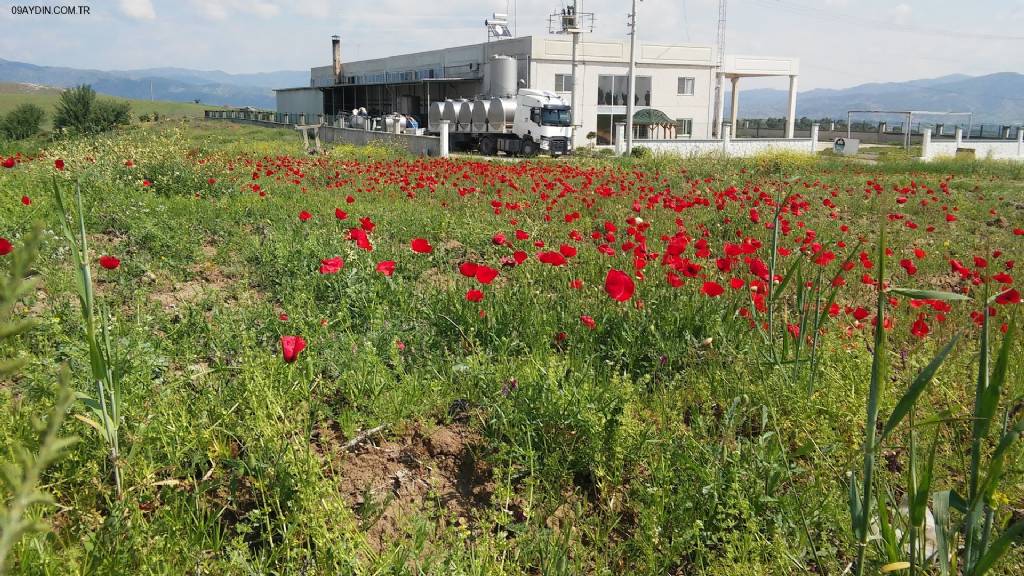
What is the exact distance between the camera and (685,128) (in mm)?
46312

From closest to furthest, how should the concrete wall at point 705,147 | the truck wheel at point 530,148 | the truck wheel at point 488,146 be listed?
the concrete wall at point 705,147 < the truck wheel at point 530,148 < the truck wheel at point 488,146

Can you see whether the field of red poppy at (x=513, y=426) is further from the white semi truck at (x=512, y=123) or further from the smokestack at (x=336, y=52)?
the smokestack at (x=336, y=52)

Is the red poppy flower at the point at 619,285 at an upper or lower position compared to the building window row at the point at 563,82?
lower

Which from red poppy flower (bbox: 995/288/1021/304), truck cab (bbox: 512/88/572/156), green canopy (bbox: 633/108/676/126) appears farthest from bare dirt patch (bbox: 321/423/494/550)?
green canopy (bbox: 633/108/676/126)

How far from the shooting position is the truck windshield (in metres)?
32.2

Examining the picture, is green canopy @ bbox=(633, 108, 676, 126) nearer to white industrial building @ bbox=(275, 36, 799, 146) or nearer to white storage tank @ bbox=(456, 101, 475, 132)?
white industrial building @ bbox=(275, 36, 799, 146)

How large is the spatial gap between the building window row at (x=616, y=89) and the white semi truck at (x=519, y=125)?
10.2m

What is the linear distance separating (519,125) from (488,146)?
7.04 feet

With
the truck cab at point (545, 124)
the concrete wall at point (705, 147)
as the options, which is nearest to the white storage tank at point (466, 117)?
the truck cab at point (545, 124)

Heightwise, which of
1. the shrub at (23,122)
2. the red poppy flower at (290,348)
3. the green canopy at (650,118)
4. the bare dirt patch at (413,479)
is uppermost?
the green canopy at (650,118)

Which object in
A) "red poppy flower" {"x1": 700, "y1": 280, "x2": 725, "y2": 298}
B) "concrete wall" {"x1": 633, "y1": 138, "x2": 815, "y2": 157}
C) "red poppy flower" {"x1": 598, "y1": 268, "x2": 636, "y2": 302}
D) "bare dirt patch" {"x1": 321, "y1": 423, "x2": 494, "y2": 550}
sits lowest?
"bare dirt patch" {"x1": 321, "y1": 423, "x2": 494, "y2": 550}

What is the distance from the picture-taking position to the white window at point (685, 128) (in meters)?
46.2

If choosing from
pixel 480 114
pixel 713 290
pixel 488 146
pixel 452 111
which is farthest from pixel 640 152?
pixel 713 290

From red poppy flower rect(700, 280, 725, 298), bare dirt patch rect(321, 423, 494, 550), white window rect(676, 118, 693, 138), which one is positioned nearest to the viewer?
bare dirt patch rect(321, 423, 494, 550)
